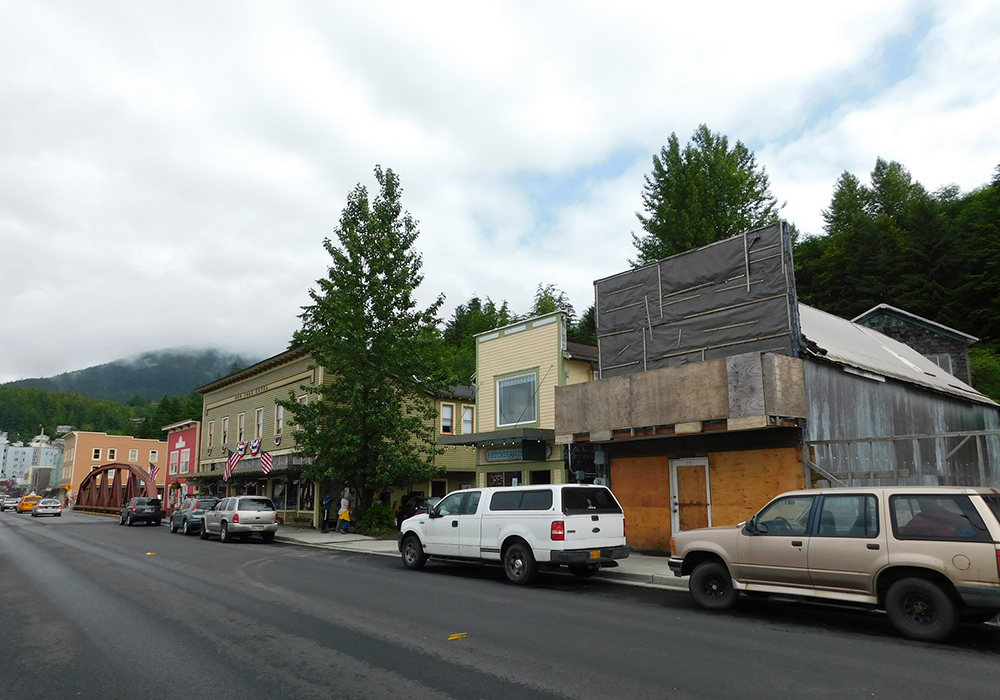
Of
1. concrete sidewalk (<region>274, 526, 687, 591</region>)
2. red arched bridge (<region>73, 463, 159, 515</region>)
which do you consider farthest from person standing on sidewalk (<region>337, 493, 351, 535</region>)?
red arched bridge (<region>73, 463, 159, 515</region>)

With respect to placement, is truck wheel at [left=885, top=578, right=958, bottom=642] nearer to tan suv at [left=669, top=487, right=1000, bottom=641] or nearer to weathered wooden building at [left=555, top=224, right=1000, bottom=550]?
tan suv at [left=669, top=487, right=1000, bottom=641]

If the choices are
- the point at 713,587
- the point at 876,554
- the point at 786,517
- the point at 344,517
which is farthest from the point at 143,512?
the point at 876,554

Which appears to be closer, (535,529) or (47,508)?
(535,529)

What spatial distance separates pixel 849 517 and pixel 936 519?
972mm

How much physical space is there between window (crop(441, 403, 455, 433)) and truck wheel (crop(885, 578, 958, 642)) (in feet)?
90.0

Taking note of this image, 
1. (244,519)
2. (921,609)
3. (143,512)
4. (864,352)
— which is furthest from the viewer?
(143,512)

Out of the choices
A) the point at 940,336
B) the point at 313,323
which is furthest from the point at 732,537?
the point at 940,336

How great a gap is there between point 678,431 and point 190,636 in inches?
411

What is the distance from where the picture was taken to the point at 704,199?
3944 cm

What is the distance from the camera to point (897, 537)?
8117 mm

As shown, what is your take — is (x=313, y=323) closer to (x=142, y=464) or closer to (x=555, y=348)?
(x=555, y=348)

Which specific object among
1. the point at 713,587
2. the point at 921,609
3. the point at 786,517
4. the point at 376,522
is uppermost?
the point at 786,517

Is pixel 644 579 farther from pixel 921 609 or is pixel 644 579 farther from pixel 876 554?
Result: pixel 921 609

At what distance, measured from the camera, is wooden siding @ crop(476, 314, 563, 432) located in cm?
2178
